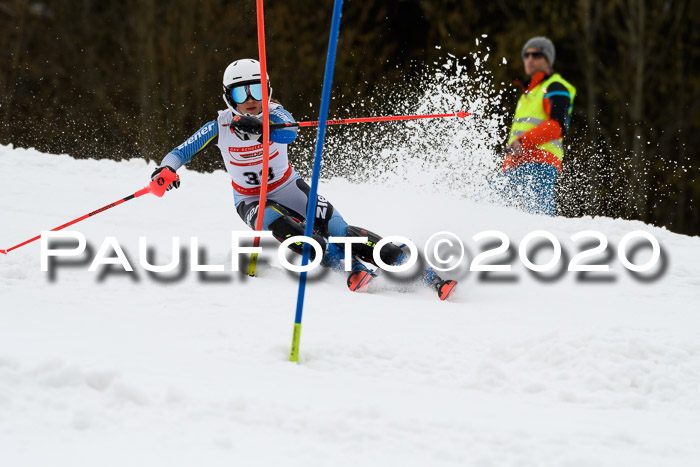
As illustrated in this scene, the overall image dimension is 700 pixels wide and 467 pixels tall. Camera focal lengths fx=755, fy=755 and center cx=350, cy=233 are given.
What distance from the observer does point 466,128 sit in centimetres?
889

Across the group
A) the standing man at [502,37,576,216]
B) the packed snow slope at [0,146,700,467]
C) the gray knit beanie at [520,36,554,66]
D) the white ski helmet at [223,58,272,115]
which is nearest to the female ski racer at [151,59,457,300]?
the white ski helmet at [223,58,272,115]

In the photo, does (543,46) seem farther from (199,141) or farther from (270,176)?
(199,141)

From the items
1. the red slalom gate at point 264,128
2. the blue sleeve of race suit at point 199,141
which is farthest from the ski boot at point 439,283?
the blue sleeve of race suit at point 199,141

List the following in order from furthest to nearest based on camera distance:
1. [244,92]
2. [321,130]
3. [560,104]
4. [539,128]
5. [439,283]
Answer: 1. [539,128]
2. [560,104]
3. [244,92]
4. [439,283]
5. [321,130]

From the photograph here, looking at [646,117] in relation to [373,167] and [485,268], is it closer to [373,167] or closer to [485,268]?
[373,167]

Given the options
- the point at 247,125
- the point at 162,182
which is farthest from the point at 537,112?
the point at 162,182

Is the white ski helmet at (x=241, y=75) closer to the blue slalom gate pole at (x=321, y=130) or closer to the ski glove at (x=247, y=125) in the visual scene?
the ski glove at (x=247, y=125)

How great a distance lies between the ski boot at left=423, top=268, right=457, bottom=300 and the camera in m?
4.63

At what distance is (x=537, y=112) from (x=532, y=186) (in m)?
0.65

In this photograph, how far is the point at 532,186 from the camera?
666 cm

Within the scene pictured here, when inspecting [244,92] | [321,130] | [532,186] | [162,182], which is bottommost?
[162,182]

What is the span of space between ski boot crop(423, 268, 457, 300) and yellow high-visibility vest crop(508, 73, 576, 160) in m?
2.10

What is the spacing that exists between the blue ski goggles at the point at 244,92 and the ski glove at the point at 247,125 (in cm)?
27

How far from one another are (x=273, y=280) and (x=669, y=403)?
2.40 metres
